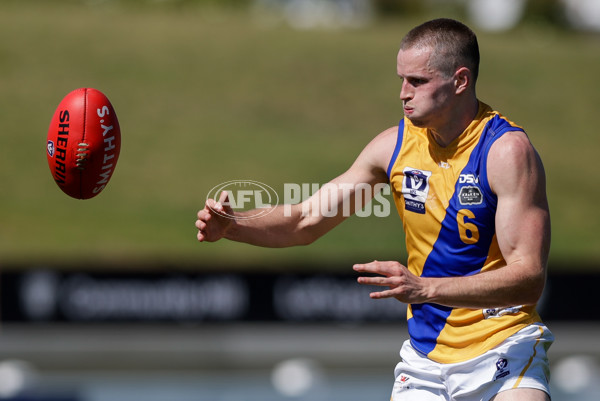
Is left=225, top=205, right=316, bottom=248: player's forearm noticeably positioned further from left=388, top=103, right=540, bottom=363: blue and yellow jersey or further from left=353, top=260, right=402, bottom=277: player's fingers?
left=353, top=260, right=402, bottom=277: player's fingers

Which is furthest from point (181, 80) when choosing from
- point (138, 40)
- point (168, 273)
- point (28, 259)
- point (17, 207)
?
point (168, 273)

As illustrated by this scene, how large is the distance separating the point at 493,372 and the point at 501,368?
4 centimetres

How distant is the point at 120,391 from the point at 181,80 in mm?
14957

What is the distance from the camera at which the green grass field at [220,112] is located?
57.2 feet

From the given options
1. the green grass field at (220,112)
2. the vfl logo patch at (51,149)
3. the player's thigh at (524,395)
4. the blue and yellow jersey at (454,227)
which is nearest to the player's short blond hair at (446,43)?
the blue and yellow jersey at (454,227)

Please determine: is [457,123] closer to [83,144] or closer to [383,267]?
[383,267]

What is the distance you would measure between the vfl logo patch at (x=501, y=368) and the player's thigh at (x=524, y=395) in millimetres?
66

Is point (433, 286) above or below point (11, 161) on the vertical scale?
below

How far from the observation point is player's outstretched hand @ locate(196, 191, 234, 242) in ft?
12.8

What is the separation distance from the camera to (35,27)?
2447 centimetres

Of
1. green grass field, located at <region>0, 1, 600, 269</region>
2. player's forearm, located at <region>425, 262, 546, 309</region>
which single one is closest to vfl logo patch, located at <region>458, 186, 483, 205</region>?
player's forearm, located at <region>425, 262, 546, 309</region>

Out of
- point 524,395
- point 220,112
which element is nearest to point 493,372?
point 524,395

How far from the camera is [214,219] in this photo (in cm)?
396

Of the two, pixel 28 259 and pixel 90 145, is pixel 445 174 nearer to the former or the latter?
pixel 90 145
